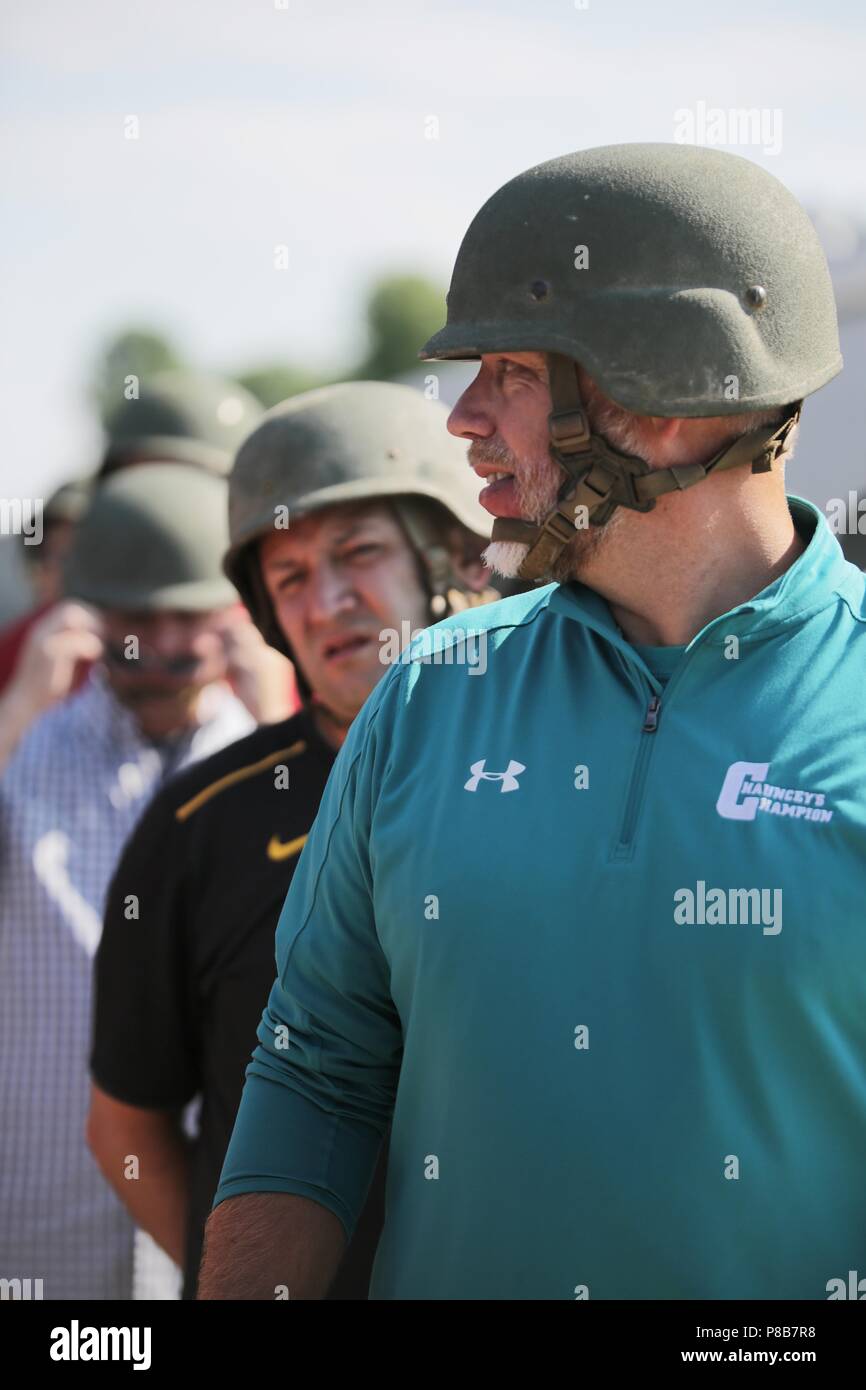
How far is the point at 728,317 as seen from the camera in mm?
2922

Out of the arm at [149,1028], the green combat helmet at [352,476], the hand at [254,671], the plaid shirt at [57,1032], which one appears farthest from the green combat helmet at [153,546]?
the arm at [149,1028]

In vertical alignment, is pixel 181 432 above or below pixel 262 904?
above

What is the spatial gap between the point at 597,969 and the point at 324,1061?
0.55 metres

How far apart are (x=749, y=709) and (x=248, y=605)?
7.39ft

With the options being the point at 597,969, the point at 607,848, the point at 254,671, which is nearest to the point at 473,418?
the point at 607,848

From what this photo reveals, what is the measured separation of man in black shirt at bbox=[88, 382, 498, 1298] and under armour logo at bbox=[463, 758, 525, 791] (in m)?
1.17

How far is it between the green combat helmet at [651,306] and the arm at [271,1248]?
1089 mm

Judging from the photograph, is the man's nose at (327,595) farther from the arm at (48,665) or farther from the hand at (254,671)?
the arm at (48,665)

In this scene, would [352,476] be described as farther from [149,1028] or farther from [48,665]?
[48,665]

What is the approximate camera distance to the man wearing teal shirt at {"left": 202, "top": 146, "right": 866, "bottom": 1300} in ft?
8.18

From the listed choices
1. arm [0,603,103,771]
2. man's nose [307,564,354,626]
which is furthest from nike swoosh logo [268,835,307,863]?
arm [0,603,103,771]

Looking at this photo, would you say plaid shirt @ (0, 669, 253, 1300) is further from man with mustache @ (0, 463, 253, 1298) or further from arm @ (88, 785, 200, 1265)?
arm @ (88, 785, 200, 1265)
